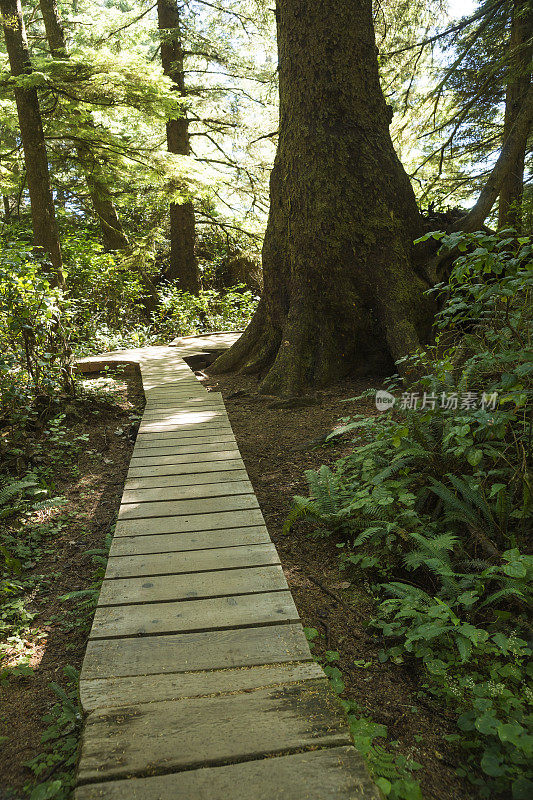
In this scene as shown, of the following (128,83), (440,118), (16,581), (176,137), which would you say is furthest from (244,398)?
(176,137)

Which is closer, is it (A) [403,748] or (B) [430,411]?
(A) [403,748]

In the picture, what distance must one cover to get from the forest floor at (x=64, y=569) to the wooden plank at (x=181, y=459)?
518 mm

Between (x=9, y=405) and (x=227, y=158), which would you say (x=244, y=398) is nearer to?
(x=9, y=405)

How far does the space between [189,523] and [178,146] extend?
14.7m

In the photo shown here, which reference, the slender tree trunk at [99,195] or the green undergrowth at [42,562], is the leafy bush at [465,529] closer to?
the green undergrowth at [42,562]

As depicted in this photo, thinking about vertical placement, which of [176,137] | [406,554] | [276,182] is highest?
[176,137]

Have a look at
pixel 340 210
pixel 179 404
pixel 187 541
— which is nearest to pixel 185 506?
pixel 187 541

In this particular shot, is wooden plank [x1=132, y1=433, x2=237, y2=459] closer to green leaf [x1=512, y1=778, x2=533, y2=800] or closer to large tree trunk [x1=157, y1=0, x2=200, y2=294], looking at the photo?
green leaf [x1=512, y1=778, x2=533, y2=800]

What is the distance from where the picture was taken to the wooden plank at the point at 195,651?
6.63 feet

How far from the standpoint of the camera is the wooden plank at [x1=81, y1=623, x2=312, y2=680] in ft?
6.63

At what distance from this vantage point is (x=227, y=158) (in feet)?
52.3

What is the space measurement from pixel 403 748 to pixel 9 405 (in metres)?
5.01

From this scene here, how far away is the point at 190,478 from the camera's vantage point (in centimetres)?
388

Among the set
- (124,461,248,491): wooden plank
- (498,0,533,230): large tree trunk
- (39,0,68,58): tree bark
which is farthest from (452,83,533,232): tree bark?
(39,0,68,58): tree bark
